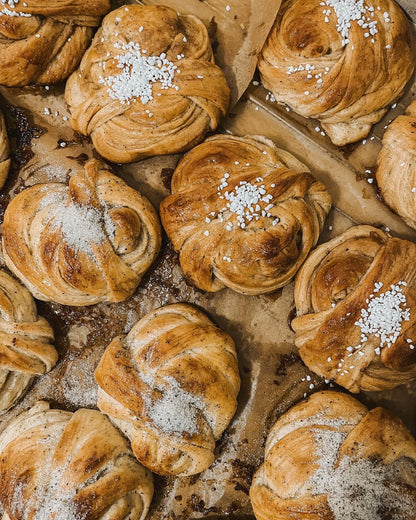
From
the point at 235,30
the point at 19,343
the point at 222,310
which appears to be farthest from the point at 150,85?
the point at 19,343

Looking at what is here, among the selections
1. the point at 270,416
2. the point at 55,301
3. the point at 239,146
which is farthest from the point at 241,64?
the point at 270,416

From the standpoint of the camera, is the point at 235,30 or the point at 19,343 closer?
the point at 19,343

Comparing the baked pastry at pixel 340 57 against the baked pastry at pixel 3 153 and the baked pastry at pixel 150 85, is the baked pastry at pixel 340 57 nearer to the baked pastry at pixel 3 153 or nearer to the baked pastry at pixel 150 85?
the baked pastry at pixel 150 85

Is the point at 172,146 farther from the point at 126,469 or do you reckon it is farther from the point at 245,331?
the point at 126,469

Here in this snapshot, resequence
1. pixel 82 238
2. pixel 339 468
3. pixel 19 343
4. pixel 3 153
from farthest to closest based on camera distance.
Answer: pixel 3 153, pixel 19 343, pixel 82 238, pixel 339 468

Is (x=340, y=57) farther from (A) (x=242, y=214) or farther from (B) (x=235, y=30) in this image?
(A) (x=242, y=214)

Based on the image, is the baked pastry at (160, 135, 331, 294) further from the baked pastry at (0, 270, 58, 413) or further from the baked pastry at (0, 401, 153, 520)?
the baked pastry at (0, 401, 153, 520)
